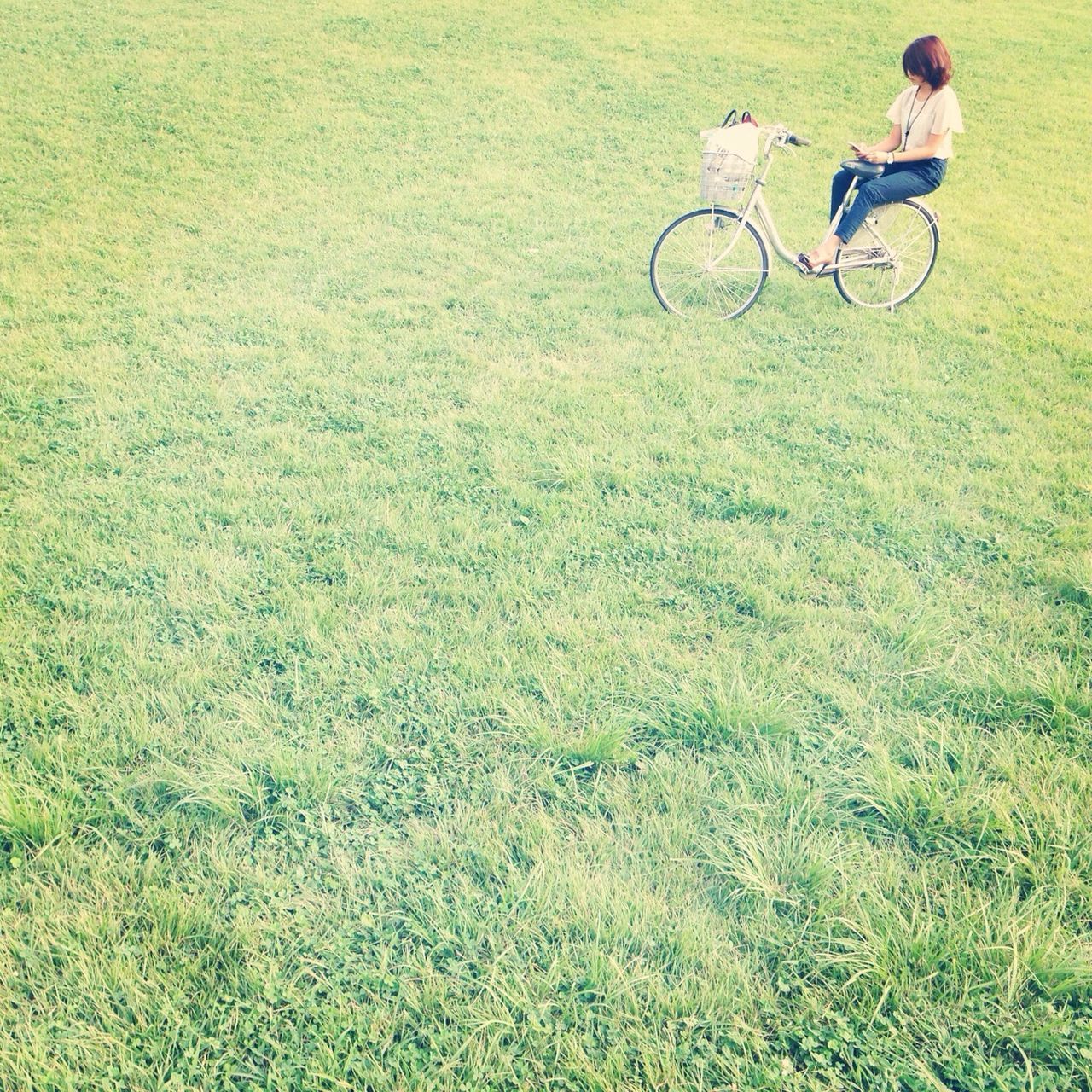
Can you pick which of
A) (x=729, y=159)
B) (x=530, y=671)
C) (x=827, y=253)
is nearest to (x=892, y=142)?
(x=827, y=253)

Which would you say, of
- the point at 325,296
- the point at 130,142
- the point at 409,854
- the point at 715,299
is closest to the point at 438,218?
the point at 325,296

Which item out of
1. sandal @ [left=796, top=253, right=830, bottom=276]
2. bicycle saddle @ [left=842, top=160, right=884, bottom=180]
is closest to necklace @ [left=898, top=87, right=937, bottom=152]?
bicycle saddle @ [left=842, top=160, right=884, bottom=180]

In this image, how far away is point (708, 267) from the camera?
7.01 meters

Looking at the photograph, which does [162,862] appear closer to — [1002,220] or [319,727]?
[319,727]

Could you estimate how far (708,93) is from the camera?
14.4 meters

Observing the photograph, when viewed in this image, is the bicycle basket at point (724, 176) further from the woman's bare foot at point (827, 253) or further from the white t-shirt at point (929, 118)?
the white t-shirt at point (929, 118)

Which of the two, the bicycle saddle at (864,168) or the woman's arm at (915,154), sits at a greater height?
the woman's arm at (915,154)

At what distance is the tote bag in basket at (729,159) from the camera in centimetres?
633

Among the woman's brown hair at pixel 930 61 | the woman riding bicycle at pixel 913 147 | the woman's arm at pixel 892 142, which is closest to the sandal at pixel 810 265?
the woman riding bicycle at pixel 913 147

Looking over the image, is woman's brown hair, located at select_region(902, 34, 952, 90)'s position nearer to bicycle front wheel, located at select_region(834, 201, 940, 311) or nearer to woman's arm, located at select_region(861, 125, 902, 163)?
woman's arm, located at select_region(861, 125, 902, 163)

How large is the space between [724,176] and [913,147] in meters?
1.75

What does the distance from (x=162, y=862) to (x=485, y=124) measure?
1240 cm

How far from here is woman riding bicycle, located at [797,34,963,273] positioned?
6.43m

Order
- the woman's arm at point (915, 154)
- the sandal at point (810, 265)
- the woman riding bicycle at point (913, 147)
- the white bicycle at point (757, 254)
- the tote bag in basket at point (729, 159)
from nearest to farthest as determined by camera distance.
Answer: the tote bag in basket at point (729, 159) → the woman riding bicycle at point (913, 147) → the woman's arm at point (915, 154) → the white bicycle at point (757, 254) → the sandal at point (810, 265)
